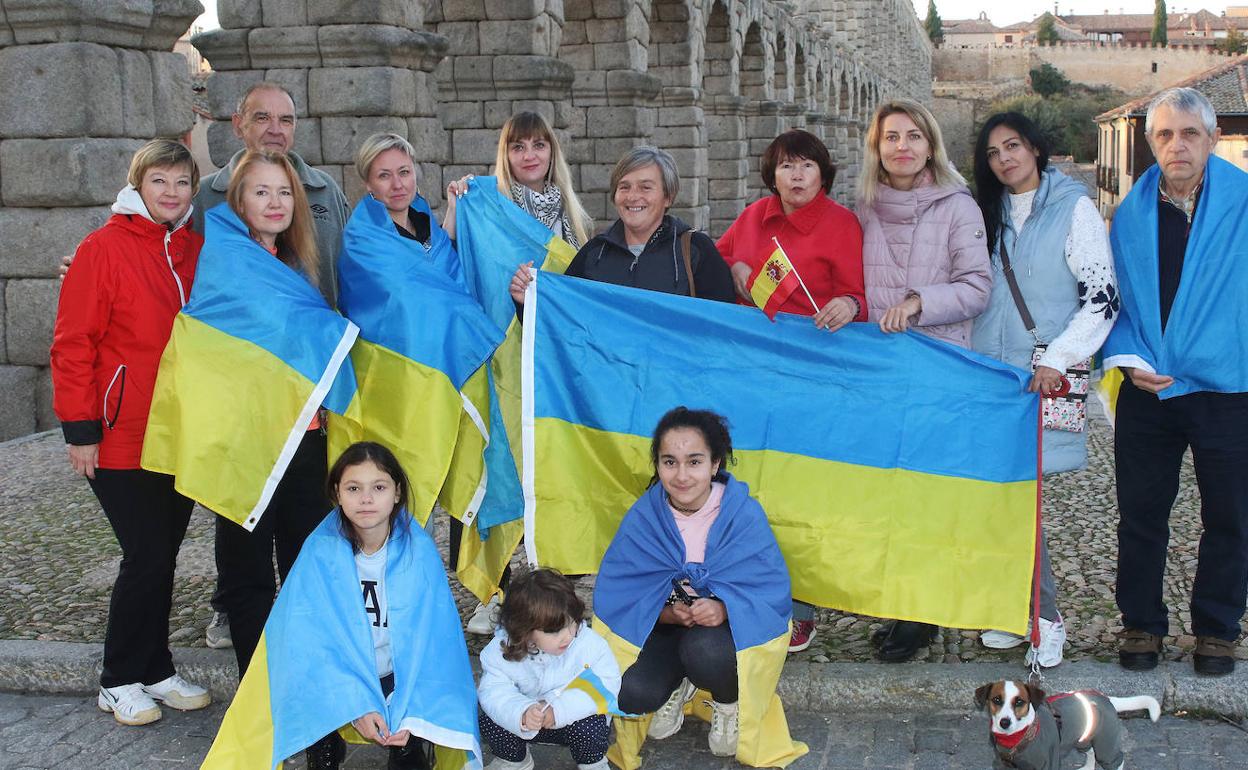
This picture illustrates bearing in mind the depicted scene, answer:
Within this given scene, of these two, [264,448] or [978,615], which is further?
[978,615]

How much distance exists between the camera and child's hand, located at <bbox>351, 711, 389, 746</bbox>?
3.38m

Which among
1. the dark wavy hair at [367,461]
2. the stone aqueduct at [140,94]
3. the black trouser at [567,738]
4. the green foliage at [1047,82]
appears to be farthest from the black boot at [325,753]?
the green foliage at [1047,82]

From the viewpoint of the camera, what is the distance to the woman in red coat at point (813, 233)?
417cm

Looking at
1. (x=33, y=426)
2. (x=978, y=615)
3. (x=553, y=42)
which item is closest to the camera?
(x=978, y=615)

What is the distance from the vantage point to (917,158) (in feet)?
13.3

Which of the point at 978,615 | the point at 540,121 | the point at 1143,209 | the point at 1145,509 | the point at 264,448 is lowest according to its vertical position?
the point at 978,615

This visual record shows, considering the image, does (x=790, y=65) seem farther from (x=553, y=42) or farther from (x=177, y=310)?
(x=177, y=310)

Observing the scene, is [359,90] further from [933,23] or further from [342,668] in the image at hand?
[933,23]

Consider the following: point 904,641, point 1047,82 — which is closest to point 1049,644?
point 904,641

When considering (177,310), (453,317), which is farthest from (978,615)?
(177,310)

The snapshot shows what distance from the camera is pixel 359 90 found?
8266 millimetres

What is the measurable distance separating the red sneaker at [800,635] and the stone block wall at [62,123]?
581cm

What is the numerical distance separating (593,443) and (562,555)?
420 mm

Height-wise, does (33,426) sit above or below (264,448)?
below
